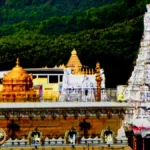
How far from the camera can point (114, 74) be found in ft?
230

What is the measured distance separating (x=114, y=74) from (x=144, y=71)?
885 inches

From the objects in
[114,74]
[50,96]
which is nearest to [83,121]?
[50,96]

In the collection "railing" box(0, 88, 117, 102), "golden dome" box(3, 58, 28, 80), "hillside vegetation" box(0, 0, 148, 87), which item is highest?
"hillside vegetation" box(0, 0, 148, 87)

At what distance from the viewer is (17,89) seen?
34.8 metres

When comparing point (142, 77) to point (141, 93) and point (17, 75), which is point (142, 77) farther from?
point (17, 75)

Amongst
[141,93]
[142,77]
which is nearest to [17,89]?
[141,93]

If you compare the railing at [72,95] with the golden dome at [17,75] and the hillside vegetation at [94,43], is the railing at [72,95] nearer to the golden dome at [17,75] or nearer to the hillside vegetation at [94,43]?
the golden dome at [17,75]

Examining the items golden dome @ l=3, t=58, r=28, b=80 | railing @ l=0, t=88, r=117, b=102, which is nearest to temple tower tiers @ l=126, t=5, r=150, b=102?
railing @ l=0, t=88, r=117, b=102

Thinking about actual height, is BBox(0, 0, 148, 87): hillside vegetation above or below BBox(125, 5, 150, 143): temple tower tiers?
above

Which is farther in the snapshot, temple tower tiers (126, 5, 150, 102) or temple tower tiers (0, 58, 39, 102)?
temple tower tiers (126, 5, 150, 102)

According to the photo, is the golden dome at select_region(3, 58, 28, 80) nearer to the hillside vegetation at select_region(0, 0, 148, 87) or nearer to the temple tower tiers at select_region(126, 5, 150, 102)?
the temple tower tiers at select_region(126, 5, 150, 102)

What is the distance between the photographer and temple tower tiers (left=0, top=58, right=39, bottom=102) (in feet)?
112

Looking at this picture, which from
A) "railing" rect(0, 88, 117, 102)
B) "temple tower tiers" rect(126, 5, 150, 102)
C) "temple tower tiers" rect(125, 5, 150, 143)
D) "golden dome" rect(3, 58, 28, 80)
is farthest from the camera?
"temple tower tiers" rect(126, 5, 150, 102)

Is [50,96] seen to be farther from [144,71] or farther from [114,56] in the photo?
[114,56]
